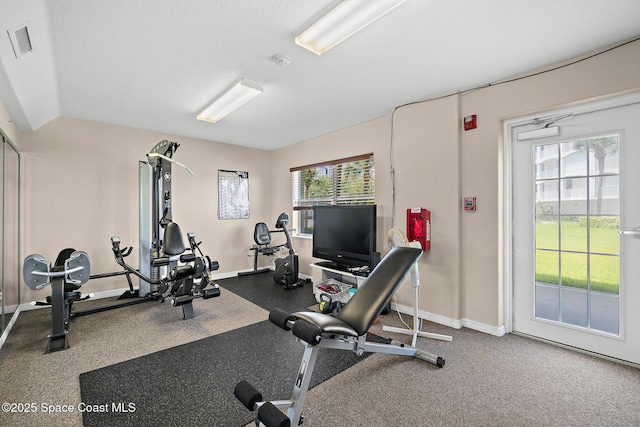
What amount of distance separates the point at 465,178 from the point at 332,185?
214 centimetres

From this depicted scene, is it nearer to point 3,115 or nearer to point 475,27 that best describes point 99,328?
point 3,115

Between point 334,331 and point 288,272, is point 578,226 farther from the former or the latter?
point 288,272

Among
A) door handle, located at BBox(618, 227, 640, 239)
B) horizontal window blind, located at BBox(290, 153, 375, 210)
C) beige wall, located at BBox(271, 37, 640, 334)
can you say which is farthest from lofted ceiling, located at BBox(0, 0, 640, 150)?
door handle, located at BBox(618, 227, 640, 239)

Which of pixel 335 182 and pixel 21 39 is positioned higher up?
pixel 21 39

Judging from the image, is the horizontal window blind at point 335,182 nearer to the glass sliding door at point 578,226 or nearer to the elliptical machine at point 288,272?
→ the elliptical machine at point 288,272

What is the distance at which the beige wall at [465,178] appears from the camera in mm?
2514

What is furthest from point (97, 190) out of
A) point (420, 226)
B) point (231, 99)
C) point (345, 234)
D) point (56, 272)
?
point (420, 226)

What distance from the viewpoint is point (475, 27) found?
1.94 meters

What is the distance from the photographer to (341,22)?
182 centimetres

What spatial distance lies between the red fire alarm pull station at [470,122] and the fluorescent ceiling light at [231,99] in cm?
213

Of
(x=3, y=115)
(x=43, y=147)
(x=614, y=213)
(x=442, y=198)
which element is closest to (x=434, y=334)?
(x=442, y=198)

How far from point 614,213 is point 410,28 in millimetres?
2201

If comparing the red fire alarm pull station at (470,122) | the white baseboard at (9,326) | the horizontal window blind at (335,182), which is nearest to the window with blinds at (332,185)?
the horizontal window blind at (335,182)

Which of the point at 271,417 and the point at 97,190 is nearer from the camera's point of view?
the point at 271,417
